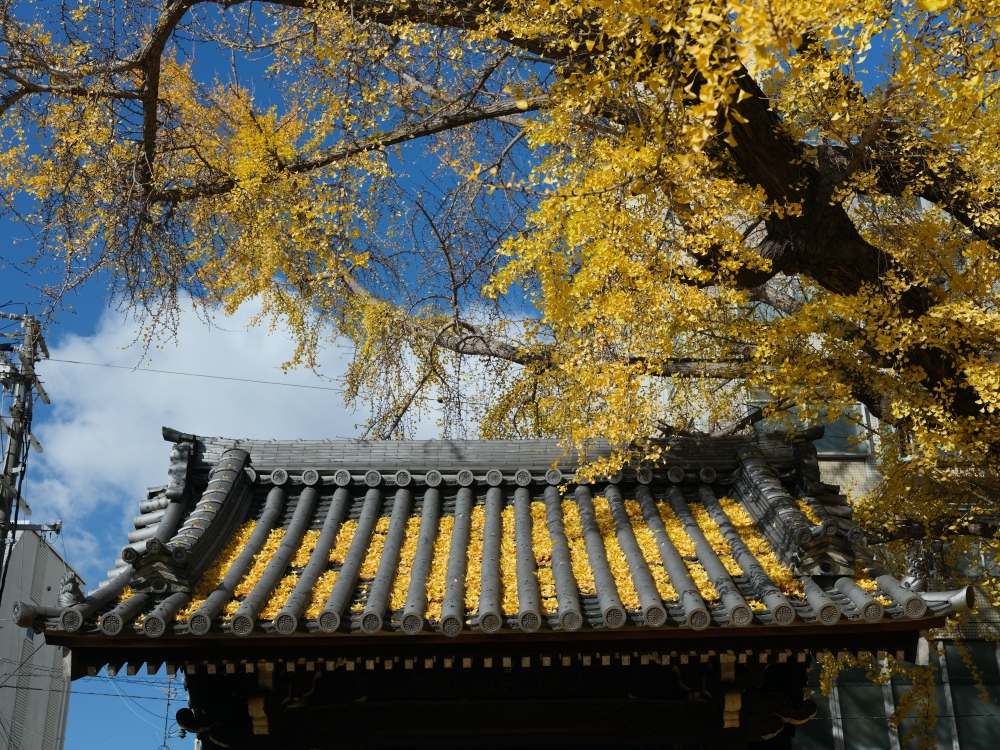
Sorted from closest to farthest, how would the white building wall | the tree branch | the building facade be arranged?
the building facade → the tree branch → the white building wall

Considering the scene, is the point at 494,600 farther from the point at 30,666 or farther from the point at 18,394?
the point at 30,666

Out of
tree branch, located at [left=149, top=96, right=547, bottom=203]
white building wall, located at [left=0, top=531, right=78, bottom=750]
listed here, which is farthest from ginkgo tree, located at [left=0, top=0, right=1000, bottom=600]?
white building wall, located at [left=0, top=531, right=78, bottom=750]

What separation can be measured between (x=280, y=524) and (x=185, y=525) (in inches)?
35.0

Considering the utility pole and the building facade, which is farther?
the utility pole

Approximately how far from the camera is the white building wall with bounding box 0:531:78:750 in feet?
63.2

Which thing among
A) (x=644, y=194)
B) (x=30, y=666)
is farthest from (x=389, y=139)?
(x=30, y=666)

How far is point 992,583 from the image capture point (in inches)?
454

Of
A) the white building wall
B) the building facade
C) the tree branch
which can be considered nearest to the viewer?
the building facade

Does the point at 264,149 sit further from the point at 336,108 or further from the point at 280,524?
the point at 280,524

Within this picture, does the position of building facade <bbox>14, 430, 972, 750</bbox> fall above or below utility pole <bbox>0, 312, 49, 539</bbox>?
below

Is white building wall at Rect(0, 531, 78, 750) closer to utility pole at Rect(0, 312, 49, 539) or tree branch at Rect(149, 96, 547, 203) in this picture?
utility pole at Rect(0, 312, 49, 539)

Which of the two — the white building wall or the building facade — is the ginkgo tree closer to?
the building facade

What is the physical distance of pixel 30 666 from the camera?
21.3 m

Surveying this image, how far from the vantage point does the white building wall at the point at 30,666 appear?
1925 centimetres
